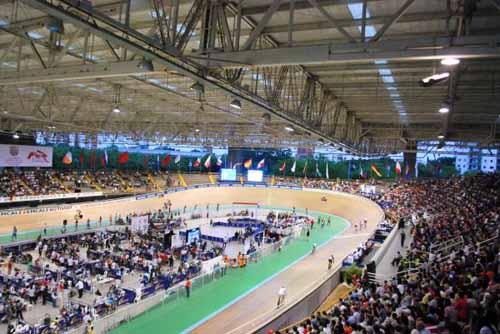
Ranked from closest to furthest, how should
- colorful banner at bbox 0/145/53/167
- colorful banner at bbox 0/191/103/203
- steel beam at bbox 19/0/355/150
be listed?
steel beam at bbox 19/0/355/150 → colorful banner at bbox 0/145/53/167 → colorful banner at bbox 0/191/103/203

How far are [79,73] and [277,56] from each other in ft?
18.2

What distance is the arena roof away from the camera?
6.87 metres

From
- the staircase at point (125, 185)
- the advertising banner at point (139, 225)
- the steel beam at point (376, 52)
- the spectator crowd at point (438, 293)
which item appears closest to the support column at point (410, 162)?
the spectator crowd at point (438, 293)

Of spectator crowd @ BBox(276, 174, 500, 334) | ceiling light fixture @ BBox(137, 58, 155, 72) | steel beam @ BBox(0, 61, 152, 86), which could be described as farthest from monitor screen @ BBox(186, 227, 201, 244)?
ceiling light fixture @ BBox(137, 58, 155, 72)

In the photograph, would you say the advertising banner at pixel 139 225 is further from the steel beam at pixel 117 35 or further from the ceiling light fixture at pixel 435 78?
the ceiling light fixture at pixel 435 78

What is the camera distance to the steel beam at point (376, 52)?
19.7 feet

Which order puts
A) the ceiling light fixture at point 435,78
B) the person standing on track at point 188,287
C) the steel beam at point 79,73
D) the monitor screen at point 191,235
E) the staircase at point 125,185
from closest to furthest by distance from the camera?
the ceiling light fixture at point 435,78 < the steel beam at point 79,73 < the person standing on track at point 188,287 < the monitor screen at point 191,235 < the staircase at point 125,185

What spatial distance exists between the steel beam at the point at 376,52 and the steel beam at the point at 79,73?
2.22 metres

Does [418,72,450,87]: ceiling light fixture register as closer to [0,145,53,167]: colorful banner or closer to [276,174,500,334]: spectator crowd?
[276,174,500,334]: spectator crowd

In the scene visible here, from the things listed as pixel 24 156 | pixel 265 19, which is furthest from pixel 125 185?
pixel 265 19

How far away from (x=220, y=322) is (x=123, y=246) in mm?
13212

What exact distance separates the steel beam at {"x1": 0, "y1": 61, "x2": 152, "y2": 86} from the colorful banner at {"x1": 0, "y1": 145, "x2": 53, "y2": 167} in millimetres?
21034

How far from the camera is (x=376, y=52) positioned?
6.62 m

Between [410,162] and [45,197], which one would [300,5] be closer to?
[45,197]
